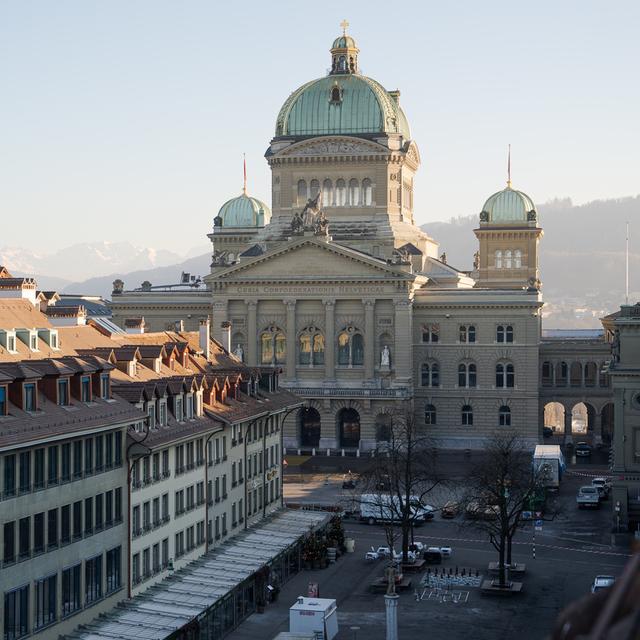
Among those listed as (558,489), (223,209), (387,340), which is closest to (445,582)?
(558,489)

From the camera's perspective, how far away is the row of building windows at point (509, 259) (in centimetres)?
16600

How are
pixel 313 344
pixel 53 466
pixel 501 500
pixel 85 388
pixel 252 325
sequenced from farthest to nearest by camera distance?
pixel 252 325 → pixel 313 344 → pixel 501 500 → pixel 85 388 → pixel 53 466

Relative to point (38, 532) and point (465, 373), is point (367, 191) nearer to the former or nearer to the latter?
point (465, 373)

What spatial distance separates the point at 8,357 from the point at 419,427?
83.2 m

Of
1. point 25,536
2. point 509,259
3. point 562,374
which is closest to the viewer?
point 25,536

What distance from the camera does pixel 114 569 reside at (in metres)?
49.0

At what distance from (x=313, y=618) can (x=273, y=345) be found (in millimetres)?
90635

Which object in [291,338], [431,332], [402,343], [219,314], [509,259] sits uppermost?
[509,259]

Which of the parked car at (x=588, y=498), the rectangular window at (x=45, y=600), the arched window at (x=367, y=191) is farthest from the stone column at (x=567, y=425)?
the rectangular window at (x=45, y=600)

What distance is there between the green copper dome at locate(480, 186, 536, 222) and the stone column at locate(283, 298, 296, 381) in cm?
3713

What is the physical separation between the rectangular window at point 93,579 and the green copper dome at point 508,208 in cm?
12470

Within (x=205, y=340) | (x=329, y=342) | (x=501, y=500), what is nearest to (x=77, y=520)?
(x=501, y=500)

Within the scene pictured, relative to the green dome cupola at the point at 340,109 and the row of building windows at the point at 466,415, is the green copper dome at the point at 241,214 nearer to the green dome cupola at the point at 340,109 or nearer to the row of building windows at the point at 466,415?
the green dome cupola at the point at 340,109

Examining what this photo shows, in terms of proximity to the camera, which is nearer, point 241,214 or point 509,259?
point 509,259
